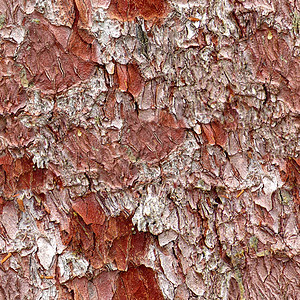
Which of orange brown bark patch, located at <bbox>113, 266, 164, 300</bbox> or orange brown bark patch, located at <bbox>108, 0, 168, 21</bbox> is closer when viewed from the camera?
orange brown bark patch, located at <bbox>108, 0, 168, 21</bbox>

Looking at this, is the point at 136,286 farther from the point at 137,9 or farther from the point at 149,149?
the point at 137,9

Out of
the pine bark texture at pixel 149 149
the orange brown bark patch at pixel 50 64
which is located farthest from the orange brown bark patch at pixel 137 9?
the orange brown bark patch at pixel 50 64

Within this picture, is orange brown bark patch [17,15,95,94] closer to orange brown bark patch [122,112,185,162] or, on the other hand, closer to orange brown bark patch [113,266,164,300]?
orange brown bark patch [122,112,185,162]

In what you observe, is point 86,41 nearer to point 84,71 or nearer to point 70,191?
point 84,71

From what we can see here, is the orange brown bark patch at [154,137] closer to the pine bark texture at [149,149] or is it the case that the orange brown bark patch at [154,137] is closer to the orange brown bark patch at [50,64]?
the pine bark texture at [149,149]

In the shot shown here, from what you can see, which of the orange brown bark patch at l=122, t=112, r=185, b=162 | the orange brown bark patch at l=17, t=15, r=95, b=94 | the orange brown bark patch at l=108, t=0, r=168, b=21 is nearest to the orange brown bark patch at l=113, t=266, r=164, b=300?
the orange brown bark patch at l=122, t=112, r=185, b=162

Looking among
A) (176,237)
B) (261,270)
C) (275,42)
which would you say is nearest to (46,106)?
(176,237)

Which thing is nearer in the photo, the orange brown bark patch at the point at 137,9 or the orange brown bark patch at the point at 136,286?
the orange brown bark patch at the point at 137,9
